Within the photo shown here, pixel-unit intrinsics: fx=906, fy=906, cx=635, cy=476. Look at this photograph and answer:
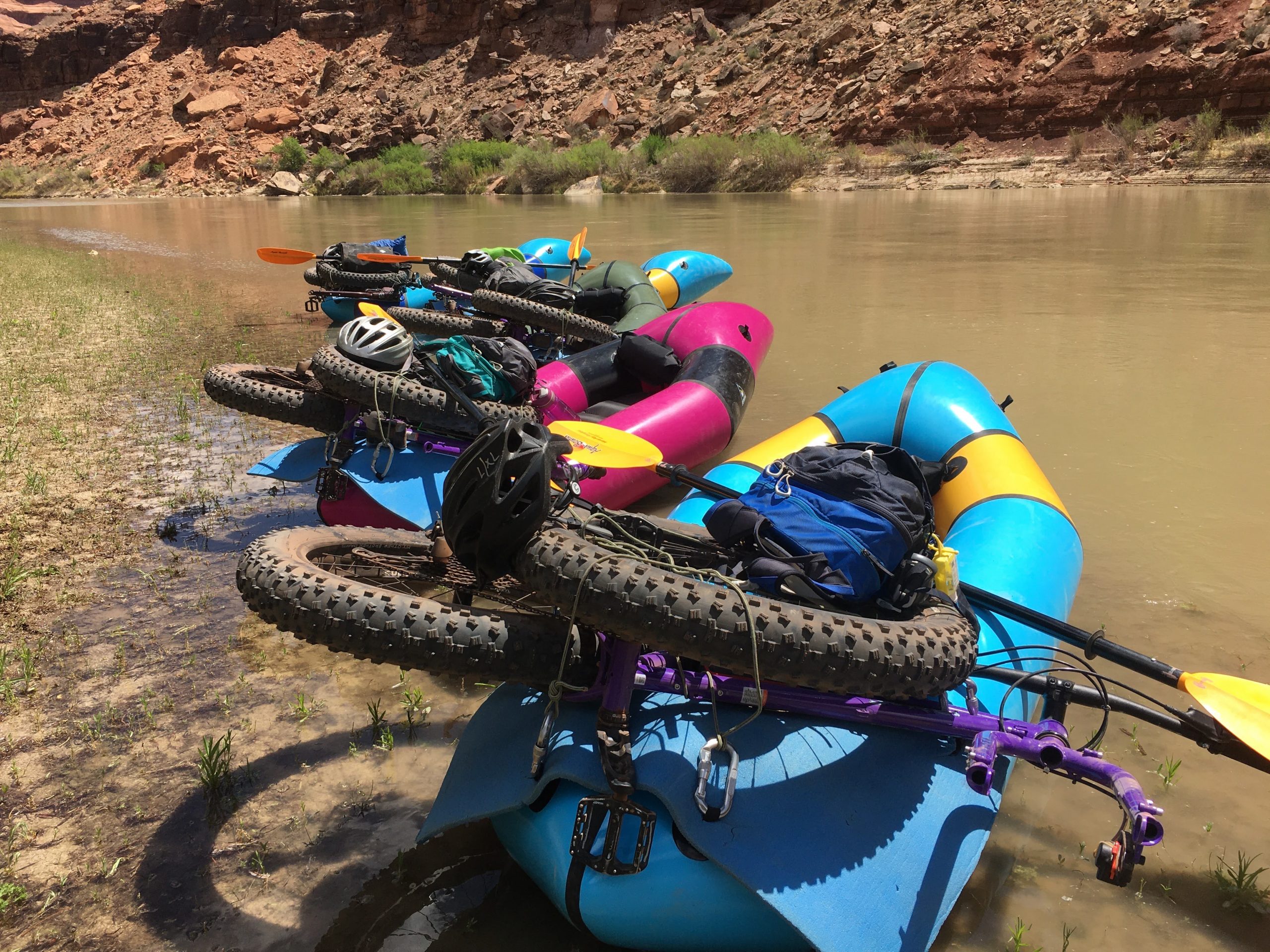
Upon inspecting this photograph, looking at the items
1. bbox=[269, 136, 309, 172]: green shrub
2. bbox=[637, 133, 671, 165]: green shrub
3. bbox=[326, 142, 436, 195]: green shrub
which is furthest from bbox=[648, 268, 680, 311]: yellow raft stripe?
bbox=[269, 136, 309, 172]: green shrub

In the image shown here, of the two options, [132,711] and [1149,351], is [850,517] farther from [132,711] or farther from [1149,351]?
[1149,351]

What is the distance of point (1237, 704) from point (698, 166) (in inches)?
946

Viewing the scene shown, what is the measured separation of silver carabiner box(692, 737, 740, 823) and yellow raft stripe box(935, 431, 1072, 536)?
66.3 inches

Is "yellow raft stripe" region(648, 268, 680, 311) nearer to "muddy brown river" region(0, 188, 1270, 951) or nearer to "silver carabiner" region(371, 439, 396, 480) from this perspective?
"muddy brown river" region(0, 188, 1270, 951)

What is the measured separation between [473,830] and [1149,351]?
6.56 meters

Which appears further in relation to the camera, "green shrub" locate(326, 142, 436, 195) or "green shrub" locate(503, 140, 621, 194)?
"green shrub" locate(326, 142, 436, 195)

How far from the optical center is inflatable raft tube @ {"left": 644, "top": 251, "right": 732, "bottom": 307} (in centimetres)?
753

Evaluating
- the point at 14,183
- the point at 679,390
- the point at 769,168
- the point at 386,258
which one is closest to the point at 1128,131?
the point at 769,168

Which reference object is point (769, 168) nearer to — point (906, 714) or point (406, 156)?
point (406, 156)

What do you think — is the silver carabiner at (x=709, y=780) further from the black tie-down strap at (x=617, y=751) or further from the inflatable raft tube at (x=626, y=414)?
the inflatable raft tube at (x=626, y=414)

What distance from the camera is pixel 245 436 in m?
5.82

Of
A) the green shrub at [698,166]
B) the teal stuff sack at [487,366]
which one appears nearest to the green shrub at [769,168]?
the green shrub at [698,166]

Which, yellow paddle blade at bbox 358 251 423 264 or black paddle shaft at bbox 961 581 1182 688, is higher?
yellow paddle blade at bbox 358 251 423 264

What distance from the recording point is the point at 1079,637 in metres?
2.56
